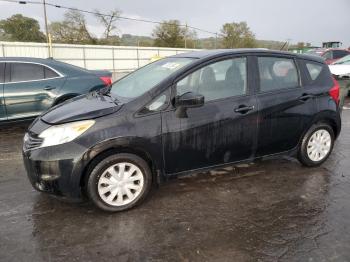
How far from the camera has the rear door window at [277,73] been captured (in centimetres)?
428

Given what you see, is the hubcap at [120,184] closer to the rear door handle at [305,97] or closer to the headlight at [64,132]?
the headlight at [64,132]

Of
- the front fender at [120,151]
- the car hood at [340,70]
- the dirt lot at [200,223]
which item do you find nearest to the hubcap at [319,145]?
the dirt lot at [200,223]

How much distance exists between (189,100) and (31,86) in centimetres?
404

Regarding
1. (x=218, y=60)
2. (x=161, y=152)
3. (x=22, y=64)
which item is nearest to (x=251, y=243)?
(x=161, y=152)

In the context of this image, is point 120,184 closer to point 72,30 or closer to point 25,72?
point 25,72

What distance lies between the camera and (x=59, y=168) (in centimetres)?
332

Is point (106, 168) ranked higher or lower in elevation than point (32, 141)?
lower

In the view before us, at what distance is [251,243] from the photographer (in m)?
3.05

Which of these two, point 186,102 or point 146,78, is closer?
point 186,102

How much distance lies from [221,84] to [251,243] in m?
1.80

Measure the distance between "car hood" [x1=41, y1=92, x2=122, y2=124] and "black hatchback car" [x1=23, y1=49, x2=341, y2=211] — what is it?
13 millimetres

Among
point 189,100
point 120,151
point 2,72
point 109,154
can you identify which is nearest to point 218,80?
point 189,100

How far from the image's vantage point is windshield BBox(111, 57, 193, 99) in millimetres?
3865

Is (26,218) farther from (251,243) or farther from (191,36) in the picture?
(191,36)
